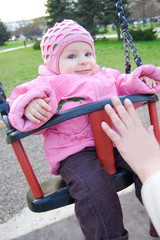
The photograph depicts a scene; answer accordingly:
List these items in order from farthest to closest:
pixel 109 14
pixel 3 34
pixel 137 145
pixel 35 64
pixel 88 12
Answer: pixel 3 34, pixel 109 14, pixel 88 12, pixel 35 64, pixel 137 145

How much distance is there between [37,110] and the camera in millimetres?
802

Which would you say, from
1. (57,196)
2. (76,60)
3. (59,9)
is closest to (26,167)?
(57,196)

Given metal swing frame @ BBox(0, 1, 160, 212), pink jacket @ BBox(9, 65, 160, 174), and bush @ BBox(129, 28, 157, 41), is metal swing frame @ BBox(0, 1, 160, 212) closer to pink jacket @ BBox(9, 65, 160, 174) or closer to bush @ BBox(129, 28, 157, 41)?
pink jacket @ BBox(9, 65, 160, 174)

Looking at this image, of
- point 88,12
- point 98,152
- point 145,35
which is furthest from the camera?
point 88,12

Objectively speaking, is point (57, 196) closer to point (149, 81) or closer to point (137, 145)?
point (137, 145)

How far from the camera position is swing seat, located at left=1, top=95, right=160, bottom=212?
2.72ft

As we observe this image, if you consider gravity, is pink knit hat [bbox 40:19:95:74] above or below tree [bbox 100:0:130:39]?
above

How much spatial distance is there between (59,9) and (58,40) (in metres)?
15.0

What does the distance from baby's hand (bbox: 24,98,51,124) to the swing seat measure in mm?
44

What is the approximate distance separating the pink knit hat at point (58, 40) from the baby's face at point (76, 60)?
0.07 feet

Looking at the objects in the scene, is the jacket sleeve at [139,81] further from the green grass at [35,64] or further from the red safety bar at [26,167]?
the green grass at [35,64]

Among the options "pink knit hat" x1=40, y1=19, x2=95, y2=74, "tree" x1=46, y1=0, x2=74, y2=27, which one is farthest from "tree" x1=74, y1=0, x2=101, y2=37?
"pink knit hat" x1=40, y1=19, x2=95, y2=74

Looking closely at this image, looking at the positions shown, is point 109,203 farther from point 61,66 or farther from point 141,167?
point 61,66

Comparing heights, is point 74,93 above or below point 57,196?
above
